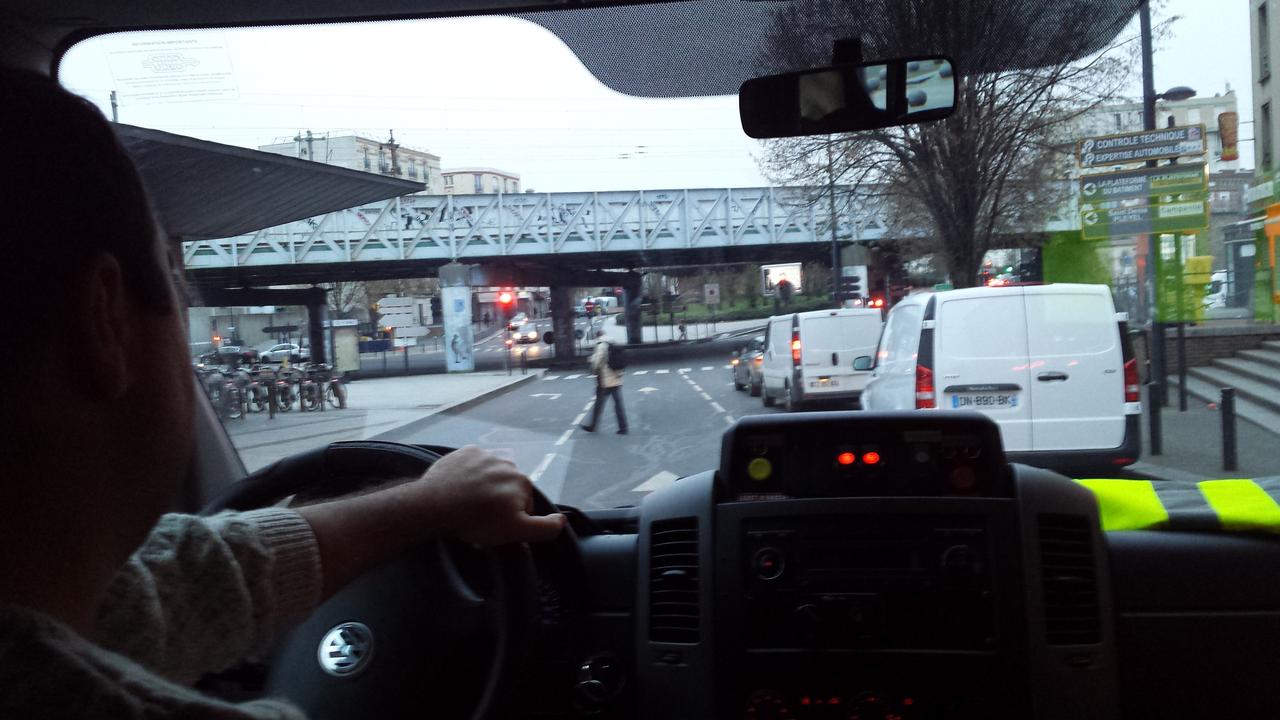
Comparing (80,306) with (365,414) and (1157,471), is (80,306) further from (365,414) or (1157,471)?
(1157,471)

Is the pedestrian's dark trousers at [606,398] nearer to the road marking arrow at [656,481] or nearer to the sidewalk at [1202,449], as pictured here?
the road marking arrow at [656,481]

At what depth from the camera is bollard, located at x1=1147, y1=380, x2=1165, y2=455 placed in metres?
6.26

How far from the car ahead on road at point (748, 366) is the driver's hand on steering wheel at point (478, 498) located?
5.44 metres

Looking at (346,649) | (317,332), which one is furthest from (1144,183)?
(346,649)

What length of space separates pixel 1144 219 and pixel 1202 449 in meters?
1.56

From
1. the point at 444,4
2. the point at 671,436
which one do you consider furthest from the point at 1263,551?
the point at 671,436

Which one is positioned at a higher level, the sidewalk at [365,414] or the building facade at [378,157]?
the building facade at [378,157]

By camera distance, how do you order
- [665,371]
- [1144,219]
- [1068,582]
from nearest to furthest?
[1068,582] → [1144,219] → [665,371]

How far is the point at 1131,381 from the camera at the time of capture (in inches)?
250

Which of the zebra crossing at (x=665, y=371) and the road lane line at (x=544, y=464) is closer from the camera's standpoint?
the road lane line at (x=544, y=464)

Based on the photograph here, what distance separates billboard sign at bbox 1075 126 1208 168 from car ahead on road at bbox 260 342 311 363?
144 inches

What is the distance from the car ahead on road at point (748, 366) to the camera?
733cm

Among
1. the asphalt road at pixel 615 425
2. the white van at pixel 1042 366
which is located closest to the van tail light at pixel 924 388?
the white van at pixel 1042 366

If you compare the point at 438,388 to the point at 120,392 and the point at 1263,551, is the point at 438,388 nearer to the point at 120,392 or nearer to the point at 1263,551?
the point at 1263,551
